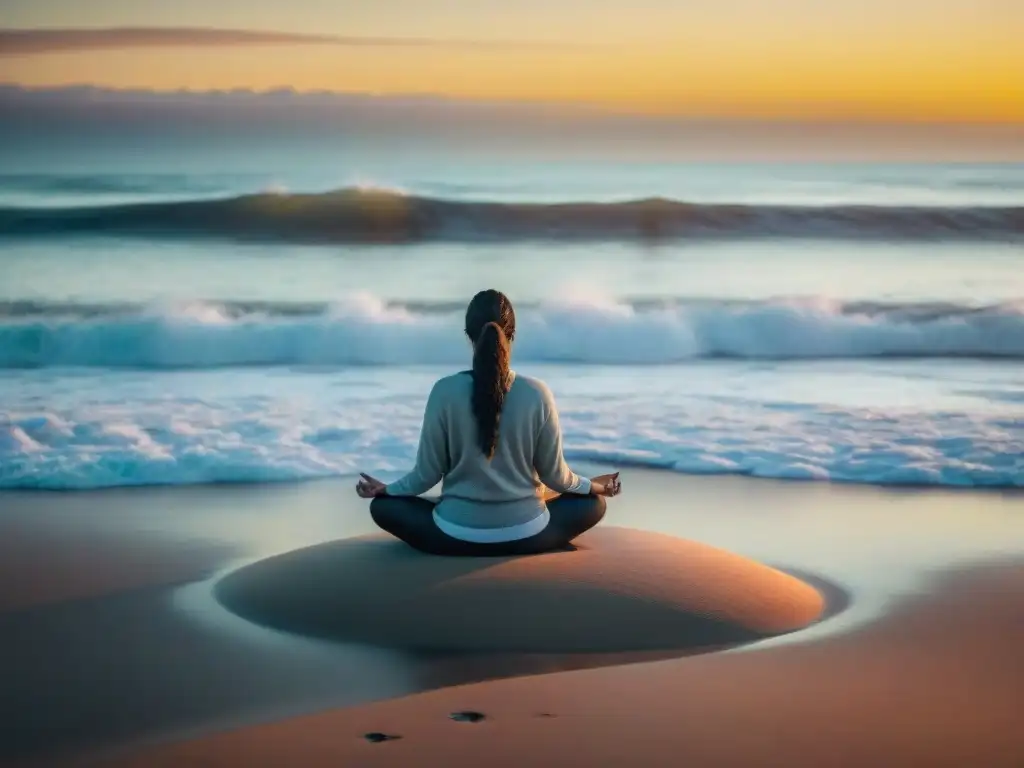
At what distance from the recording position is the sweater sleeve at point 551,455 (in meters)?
5.00

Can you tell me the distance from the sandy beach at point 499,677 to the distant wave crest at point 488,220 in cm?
1749

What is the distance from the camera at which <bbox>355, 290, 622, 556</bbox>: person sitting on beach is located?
4.95 meters

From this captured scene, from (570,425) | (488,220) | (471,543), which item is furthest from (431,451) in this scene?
(488,220)

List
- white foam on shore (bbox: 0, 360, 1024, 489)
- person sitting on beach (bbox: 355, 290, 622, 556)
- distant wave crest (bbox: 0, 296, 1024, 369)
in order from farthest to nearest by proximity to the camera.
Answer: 1. distant wave crest (bbox: 0, 296, 1024, 369)
2. white foam on shore (bbox: 0, 360, 1024, 489)
3. person sitting on beach (bbox: 355, 290, 622, 556)

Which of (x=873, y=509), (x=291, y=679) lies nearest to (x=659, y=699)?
(x=291, y=679)

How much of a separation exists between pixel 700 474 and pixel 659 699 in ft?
10.8

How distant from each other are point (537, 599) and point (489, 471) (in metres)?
0.44

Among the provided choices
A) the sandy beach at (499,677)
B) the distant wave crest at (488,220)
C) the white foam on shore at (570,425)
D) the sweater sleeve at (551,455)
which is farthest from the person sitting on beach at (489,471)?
the distant wave crest at (488,220)

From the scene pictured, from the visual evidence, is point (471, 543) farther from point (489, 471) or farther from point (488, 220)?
point (488, 220)

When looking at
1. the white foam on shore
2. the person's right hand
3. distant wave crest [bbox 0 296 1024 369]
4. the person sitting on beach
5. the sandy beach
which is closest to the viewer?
the sandy beach

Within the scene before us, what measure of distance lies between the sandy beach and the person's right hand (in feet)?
2.25

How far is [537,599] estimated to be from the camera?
4.86m

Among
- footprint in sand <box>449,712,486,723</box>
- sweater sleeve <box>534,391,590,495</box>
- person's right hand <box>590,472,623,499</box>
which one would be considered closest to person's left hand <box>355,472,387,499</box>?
sweater sleeve <box>534,391,590,495</box>

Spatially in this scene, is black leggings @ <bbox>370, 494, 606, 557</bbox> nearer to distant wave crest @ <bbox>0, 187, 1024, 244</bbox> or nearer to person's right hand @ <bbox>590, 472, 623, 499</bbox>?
person's right hand @ <bbox>590, 472, 623, 499</bbox>
